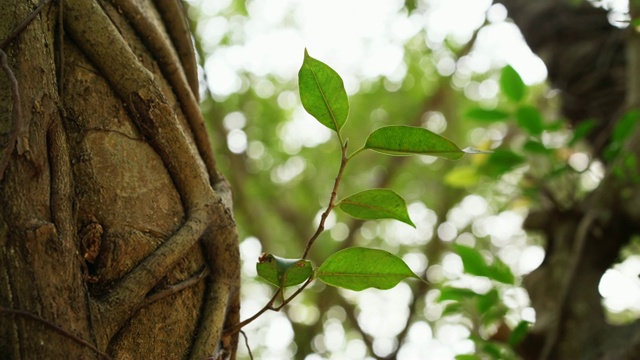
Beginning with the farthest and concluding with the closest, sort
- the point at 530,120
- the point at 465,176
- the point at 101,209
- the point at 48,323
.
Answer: the point at 465,176 < the point at 530,120 < the point at 101,209 < the point at 48,323

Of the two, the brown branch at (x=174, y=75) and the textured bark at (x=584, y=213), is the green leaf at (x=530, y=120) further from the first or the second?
the brown branch at (x=174, y=75)

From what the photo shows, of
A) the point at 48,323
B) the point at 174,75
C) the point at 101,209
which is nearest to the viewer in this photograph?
the point at 48,323

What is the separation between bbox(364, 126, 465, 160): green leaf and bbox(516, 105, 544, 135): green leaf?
1164 mm

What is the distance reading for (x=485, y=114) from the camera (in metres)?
1.96

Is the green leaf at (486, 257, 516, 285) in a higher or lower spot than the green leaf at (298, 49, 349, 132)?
lower

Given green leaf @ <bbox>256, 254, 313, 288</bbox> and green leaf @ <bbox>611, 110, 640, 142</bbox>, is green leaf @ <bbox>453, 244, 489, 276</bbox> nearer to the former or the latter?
green leaf @ <bbox>611, 110, 640, 142</bbox>

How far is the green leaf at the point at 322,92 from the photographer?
2.65 feet

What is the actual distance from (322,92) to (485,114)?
125cm

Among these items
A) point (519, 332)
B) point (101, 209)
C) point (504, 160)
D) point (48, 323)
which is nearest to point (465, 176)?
point (504, 160)

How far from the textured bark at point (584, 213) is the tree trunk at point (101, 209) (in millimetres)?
1142

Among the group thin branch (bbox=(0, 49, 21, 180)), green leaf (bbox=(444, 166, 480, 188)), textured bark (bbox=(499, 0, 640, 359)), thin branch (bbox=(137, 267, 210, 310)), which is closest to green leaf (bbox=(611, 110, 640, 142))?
textured bark (bbox=(499, 0, 640, 359))

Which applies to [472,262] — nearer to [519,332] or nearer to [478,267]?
[478,267]

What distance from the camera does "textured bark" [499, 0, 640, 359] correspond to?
1.71m

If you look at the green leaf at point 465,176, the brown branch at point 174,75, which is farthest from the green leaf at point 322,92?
the green leaf at point 465,176
